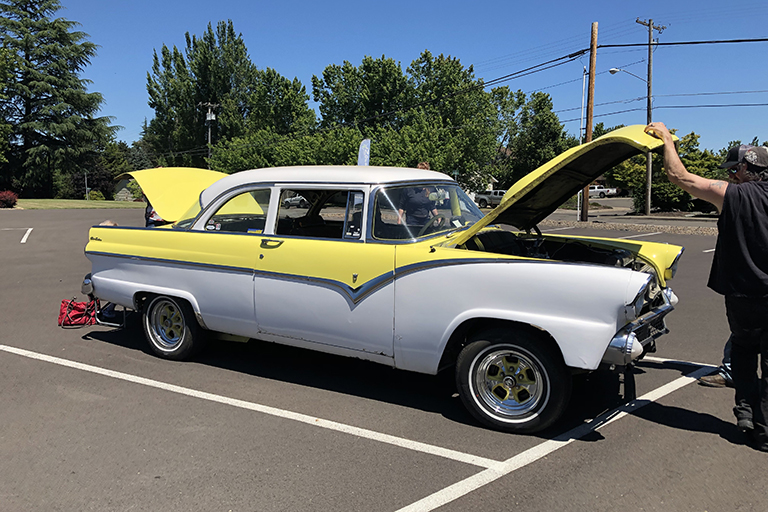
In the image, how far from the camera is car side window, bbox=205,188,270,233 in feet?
16.6

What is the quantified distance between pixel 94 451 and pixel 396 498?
207 centimetres

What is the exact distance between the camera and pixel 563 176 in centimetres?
449

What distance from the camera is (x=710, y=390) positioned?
4.81 metres

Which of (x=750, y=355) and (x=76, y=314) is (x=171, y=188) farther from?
(x=750, y=355)

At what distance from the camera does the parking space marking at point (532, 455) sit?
313 centimetres

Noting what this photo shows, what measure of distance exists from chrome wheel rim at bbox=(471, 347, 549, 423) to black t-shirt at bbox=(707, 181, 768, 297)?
1410mm

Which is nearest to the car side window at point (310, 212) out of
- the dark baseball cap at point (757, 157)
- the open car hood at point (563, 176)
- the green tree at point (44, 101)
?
the open car hood at point (563, 176)

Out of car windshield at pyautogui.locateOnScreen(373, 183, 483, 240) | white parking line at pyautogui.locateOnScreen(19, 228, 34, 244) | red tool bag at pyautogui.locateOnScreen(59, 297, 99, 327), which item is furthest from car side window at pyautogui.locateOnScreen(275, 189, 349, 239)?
white parking line at pyautogui.locateOnScreen(19, 228, 34, 244)

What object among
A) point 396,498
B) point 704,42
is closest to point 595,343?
point 396,498

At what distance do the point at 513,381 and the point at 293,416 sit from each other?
1.67m

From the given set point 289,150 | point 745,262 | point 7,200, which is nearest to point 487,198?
point 289,150

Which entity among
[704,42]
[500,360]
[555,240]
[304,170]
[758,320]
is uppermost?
[704,42]

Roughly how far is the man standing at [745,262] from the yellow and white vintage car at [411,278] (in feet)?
1.44

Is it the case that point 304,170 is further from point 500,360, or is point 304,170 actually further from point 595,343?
point 595,343
